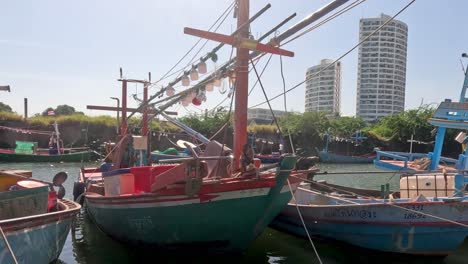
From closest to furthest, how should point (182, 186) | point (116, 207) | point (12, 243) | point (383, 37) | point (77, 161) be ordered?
point (12, 243), point (182, 186), point (116, 207), point (77, 161), point (383, 37)

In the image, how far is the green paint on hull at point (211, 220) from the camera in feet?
28.5

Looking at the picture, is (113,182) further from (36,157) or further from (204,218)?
(36,157)

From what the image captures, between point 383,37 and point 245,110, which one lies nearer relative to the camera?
point 245,110

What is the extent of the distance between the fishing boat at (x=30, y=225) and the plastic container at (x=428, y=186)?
8436mm

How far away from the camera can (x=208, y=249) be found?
364 inches

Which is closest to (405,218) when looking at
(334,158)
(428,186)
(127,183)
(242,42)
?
(428,186)

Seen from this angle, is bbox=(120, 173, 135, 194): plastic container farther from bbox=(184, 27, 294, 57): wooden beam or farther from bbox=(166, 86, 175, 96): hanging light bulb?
bbox=(166, 86, 175, 96): hanging light bulb

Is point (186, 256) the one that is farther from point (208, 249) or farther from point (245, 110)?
point (245, 110)

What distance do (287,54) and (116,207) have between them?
5397 millimetres

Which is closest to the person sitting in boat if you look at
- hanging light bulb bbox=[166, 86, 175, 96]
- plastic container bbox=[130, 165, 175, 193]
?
plastic container bbox=[130, 165, 175, 193]

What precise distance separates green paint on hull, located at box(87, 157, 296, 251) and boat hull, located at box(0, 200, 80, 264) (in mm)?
1639

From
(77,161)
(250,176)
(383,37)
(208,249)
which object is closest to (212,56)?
(250,176)

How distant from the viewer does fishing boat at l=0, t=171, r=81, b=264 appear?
6266 millimetres

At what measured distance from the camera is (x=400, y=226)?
9.59 m
